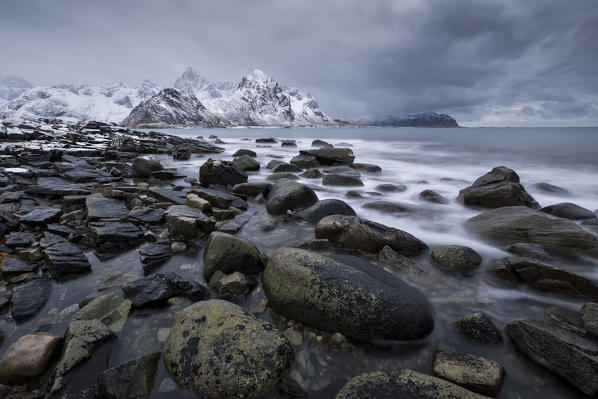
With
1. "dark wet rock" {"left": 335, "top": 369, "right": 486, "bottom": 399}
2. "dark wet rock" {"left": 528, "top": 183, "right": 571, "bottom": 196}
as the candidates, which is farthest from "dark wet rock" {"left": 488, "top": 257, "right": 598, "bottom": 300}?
"dark wet rock" {"left": 528, "top": 183, "right": 571, "bottom": 196}

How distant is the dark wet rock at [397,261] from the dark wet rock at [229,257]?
1951 mm

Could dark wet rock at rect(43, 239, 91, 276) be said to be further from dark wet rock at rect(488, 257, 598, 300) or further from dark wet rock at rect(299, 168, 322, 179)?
dark wet rock at rect(299, 168, 322, 179)

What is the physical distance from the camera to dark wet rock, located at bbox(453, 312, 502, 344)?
9.00ft

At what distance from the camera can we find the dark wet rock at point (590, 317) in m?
2.76

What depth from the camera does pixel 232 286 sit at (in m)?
3.35

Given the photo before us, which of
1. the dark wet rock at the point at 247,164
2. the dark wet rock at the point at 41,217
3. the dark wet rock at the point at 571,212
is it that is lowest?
the dark wet rock at the point at 247,164

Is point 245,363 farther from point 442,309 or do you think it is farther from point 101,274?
point 101,274

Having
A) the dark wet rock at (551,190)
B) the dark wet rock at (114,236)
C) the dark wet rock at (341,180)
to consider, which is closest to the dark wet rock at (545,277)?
the dark wet rock at (114,236)

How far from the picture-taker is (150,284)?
128 inches

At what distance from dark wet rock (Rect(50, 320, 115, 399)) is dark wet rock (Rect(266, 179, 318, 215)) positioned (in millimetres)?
4090

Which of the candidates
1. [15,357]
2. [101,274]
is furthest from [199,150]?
[15,357]

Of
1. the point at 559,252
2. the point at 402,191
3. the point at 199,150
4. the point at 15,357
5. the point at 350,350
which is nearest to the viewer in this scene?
the point at 15,357

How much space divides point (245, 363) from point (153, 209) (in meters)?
4.45

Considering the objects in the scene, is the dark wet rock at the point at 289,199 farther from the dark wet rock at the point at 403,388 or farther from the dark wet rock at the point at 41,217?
the dark wet rock at the point at 403,388
